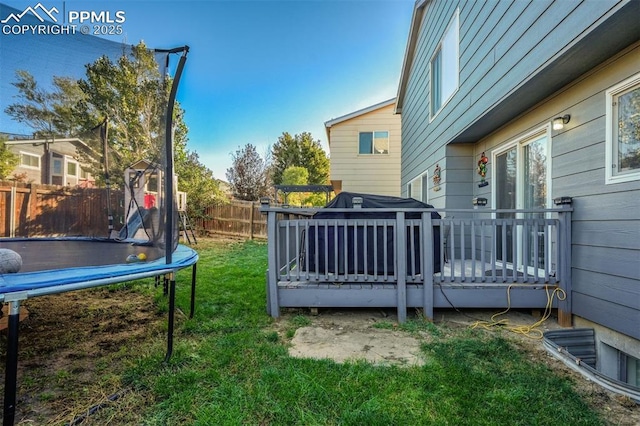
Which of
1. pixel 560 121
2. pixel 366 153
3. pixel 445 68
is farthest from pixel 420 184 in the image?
pixel 560 121

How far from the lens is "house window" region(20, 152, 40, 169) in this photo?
96.6 inches

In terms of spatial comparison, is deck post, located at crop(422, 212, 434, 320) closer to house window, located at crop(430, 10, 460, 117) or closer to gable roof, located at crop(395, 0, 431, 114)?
house window, located at crop(430, 10, 460, 117)

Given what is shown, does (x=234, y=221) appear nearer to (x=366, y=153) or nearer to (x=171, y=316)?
(x=366, y=153)

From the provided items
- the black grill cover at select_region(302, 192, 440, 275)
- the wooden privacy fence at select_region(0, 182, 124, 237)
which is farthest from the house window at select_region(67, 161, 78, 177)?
the black grill cover at select_region(302, 192, 440, 275)

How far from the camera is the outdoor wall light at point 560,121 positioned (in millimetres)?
3299

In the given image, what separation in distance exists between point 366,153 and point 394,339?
9.12 meters

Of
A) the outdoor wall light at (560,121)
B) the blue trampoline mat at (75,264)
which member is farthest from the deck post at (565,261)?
the blue trampoline mat at (75,264)

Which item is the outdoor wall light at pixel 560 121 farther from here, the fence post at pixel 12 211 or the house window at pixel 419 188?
the fence post at pixel 12 211

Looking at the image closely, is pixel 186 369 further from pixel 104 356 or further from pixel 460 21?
pixel 460 21

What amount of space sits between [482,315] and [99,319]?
4.39 m

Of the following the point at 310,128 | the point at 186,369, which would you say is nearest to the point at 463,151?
the point at 186,369

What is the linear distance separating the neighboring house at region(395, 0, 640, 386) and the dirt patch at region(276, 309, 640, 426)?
26.8 inches

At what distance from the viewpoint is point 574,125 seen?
10.5 ft

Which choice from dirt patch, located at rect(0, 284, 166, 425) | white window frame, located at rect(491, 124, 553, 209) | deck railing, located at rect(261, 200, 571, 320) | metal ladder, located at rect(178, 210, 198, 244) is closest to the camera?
dirt patch, located at rect(0, 284, 166, 425)
